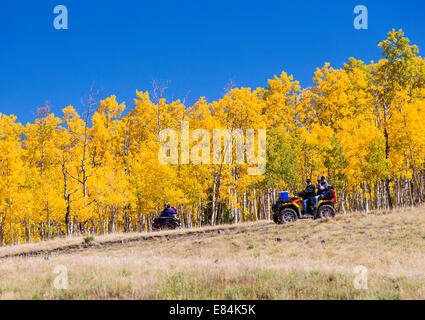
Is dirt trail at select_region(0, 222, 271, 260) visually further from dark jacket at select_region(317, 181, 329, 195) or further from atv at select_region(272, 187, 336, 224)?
dark jacket at select_region(317, 181, 329, 195)

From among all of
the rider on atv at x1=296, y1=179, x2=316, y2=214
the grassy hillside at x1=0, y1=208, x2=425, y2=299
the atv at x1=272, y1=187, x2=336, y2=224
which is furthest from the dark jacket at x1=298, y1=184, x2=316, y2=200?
the grassy hillside at x1=0, y1=208, x2=425, y2=299

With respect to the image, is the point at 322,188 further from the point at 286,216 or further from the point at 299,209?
the point at 286,216

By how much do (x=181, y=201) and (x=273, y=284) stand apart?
24845mm

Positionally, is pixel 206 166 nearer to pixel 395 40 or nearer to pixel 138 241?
pixel 138 241

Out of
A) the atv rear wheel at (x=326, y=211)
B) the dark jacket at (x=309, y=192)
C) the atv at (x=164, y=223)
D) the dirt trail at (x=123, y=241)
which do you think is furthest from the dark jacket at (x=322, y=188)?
the atv at (x=164, y=223)

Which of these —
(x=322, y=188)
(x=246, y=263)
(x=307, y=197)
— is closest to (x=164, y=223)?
(x=307, y=197)

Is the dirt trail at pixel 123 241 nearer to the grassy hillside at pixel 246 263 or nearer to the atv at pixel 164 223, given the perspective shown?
the grassy hillside at pixel 246 263

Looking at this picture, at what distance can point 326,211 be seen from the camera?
2180 cm

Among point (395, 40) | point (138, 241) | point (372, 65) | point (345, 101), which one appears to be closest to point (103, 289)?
point (138, 241)

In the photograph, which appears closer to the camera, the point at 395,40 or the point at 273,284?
the point at 273,284

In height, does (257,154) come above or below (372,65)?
below

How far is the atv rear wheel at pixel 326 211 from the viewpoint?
21.6 m

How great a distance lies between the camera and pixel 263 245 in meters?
19.2

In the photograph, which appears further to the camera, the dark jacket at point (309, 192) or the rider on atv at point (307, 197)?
the rider on atv at point (307, 197)
